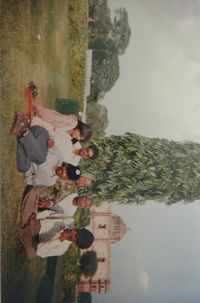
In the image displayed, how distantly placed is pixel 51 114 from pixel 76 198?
58 centimetres

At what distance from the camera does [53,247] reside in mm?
3012

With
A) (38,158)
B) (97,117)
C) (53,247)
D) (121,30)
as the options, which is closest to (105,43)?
(121,30)

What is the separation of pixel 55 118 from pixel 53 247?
849 millimetres

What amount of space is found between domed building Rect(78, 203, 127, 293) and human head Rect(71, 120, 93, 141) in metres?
0.46

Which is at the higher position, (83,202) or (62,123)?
(62,123)

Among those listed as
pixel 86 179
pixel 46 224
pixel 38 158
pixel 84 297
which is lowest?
pixel 84 297

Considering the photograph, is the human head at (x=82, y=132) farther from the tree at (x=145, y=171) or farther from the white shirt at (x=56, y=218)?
the white shirt at (x=56, y=218)

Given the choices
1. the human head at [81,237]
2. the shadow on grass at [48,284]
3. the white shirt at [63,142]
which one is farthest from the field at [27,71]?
the human head at [81,237]

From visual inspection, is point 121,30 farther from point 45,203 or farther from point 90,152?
point 45,203

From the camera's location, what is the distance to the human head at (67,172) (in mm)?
2992

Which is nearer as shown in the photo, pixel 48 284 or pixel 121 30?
pixel 121 30

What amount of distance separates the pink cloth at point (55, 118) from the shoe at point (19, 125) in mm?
102

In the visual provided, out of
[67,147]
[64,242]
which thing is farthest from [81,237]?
[67,147]

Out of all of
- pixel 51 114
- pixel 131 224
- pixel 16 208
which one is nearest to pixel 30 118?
pixel 51 114
